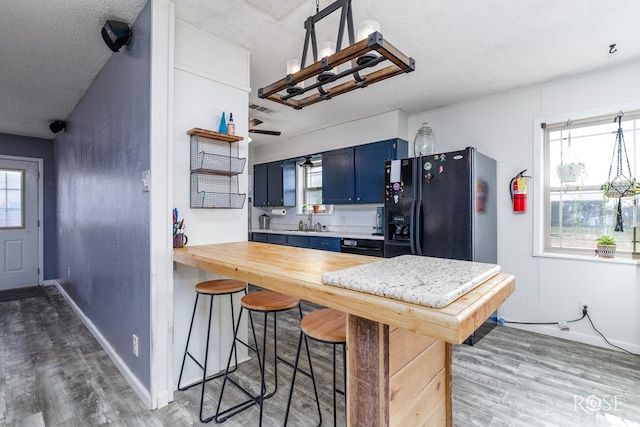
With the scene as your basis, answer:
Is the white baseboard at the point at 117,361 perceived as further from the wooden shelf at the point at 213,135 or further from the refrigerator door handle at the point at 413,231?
the refrigerator door handle at the point at 413,231

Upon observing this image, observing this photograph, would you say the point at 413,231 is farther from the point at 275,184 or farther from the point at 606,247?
the point at 275,184

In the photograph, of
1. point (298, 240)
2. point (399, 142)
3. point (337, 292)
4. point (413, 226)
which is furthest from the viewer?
point (298, 240)

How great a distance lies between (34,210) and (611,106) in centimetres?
781

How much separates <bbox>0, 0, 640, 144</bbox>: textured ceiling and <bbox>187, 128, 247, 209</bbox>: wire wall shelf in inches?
31.6

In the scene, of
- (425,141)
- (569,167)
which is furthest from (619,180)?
(425,141)

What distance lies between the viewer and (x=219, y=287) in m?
2.05

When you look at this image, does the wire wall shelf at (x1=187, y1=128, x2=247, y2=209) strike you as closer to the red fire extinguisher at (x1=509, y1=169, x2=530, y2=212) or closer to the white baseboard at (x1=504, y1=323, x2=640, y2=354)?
the red fire extinguisher at (x1=509, y1=169, x2=530, y2=212)

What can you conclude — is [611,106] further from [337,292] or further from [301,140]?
[301,140]

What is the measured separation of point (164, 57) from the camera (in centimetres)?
192

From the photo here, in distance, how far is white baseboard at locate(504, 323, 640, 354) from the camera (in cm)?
275

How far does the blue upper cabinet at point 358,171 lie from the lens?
4023 millimetres

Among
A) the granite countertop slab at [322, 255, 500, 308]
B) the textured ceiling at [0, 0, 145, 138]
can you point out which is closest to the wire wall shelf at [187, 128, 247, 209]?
the textured ceiling at [0, 0, 145, 138]

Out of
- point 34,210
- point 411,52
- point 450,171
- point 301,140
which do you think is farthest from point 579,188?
point 34,210

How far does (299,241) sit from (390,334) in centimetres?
365
